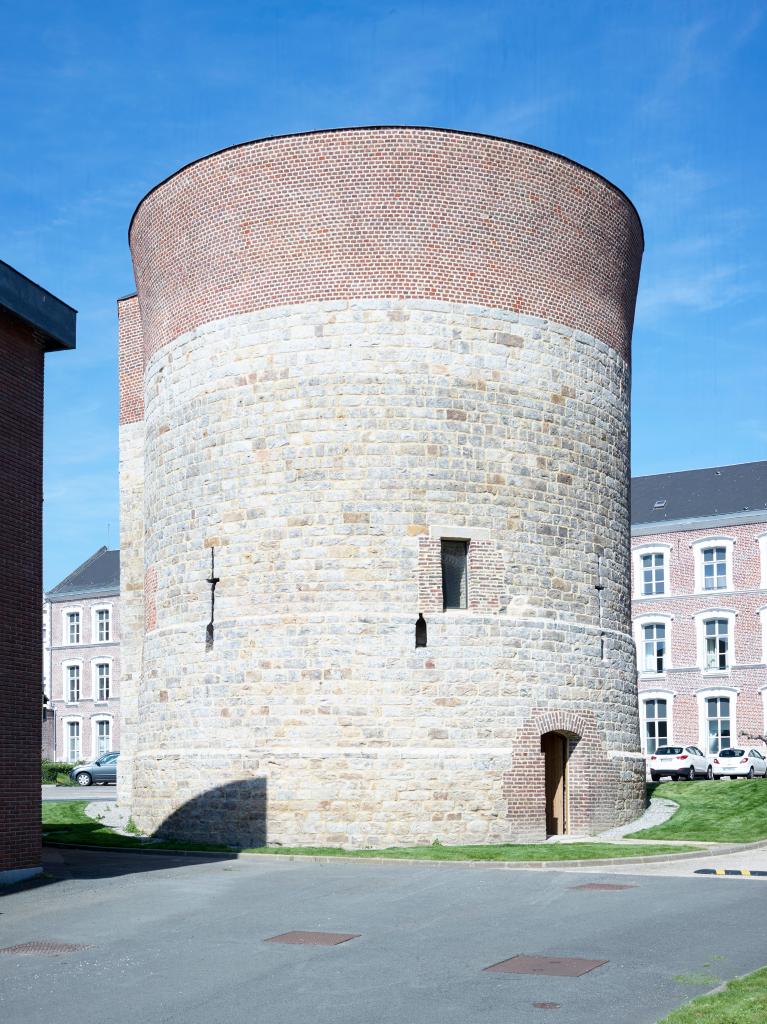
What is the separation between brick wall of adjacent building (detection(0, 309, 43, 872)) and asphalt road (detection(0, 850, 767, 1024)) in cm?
97

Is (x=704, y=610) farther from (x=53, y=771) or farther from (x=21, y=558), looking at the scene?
(x=21, y=558)

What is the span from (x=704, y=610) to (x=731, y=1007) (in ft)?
145

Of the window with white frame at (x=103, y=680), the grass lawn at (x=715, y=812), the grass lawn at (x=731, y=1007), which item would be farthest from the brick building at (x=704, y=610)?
the grass lawn at (x=731, y=1007)

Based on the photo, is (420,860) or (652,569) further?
(652,569)

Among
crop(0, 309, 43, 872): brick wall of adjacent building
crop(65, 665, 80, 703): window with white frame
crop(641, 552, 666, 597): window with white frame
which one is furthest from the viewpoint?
crop(65, 665, 80, 703): window with white frame

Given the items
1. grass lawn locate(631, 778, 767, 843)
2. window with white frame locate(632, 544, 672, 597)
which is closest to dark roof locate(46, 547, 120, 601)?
window with white frame locate(632, 544, 672, 597)

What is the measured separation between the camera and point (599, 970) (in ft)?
36.5

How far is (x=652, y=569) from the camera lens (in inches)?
2125

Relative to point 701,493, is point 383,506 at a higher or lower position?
lower

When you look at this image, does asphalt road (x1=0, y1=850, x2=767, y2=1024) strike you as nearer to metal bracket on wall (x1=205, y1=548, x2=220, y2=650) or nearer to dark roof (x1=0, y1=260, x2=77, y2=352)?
metal bracket on wall (x1=205, y1=548, x2=220, y2=650)

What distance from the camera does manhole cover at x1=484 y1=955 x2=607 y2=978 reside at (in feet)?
36.4

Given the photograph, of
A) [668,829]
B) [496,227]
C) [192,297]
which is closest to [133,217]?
[192,297]

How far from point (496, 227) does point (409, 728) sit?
30.3ft

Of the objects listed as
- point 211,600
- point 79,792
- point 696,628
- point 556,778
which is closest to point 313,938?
point 211,600
